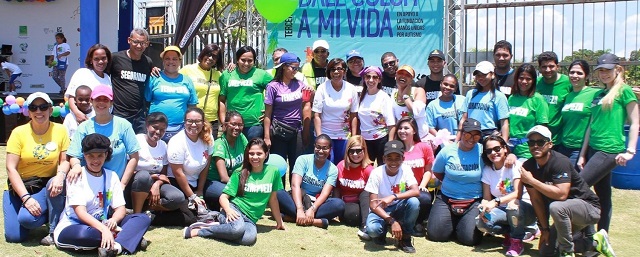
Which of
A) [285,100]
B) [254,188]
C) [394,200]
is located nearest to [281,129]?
[285,100]

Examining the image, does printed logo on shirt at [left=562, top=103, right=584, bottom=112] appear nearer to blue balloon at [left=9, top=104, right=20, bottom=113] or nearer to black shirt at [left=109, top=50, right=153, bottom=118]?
black shirt at [left=109, top=50, right=153, bottom=118]

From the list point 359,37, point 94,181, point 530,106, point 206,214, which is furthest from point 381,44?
point 94,181

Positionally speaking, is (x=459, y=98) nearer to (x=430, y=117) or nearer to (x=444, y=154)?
(x=430, y=117)

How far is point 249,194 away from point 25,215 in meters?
1.77

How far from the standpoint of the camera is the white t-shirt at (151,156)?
5648 mm

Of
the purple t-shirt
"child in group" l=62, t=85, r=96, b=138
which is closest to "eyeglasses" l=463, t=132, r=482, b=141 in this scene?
the purple t-shirt

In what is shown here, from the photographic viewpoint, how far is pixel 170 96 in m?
6.08

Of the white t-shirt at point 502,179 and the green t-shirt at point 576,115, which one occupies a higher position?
the green t-shirt at point 576,115

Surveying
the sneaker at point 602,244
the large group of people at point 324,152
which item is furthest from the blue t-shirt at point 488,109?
the sneaker at point 602,244

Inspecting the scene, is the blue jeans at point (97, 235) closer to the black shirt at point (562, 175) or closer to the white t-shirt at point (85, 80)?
the white t-shirt at point (85, 80)

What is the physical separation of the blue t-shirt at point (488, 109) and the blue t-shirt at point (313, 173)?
1.39 meters

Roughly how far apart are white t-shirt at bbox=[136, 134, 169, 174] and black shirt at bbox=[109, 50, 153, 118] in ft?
1.66

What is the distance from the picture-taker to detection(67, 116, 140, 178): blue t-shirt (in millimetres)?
5027

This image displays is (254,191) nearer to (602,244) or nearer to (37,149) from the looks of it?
(37,149)
